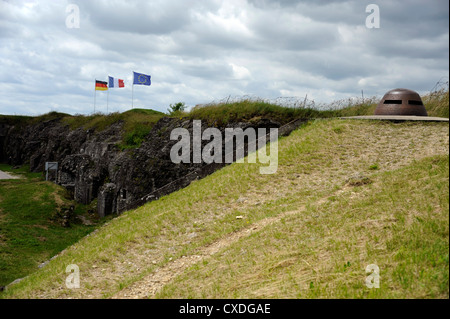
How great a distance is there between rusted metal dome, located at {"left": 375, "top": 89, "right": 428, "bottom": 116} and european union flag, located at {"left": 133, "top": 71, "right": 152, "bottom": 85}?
24.9 meters

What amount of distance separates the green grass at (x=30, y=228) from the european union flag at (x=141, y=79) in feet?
39.1

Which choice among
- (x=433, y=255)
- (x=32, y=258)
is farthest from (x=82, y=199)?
(x=433, y=255)

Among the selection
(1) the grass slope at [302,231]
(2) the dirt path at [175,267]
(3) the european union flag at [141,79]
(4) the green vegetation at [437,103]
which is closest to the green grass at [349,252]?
(1) the grass slope at [302,231]

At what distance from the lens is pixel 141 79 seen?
1457 inches

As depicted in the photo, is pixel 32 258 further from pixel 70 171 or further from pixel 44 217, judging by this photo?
pixel 70 171

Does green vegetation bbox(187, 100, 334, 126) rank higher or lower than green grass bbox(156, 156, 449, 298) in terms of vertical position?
higher

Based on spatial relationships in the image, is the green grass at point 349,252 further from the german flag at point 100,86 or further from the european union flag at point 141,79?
the german flag at point 100,86

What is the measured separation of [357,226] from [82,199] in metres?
28.2

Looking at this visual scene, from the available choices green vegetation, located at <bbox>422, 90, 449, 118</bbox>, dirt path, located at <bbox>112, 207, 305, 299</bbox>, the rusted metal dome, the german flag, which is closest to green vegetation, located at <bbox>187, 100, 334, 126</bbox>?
green vegetation, located at <bbox>422, 90, 449, 118</bbox>

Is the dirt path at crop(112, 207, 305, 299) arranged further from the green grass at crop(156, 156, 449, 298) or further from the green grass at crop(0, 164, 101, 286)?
the green grass at crop(0, 164, 101, 286)

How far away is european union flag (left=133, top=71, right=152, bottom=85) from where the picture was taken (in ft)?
121

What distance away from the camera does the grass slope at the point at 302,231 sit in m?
6.89
